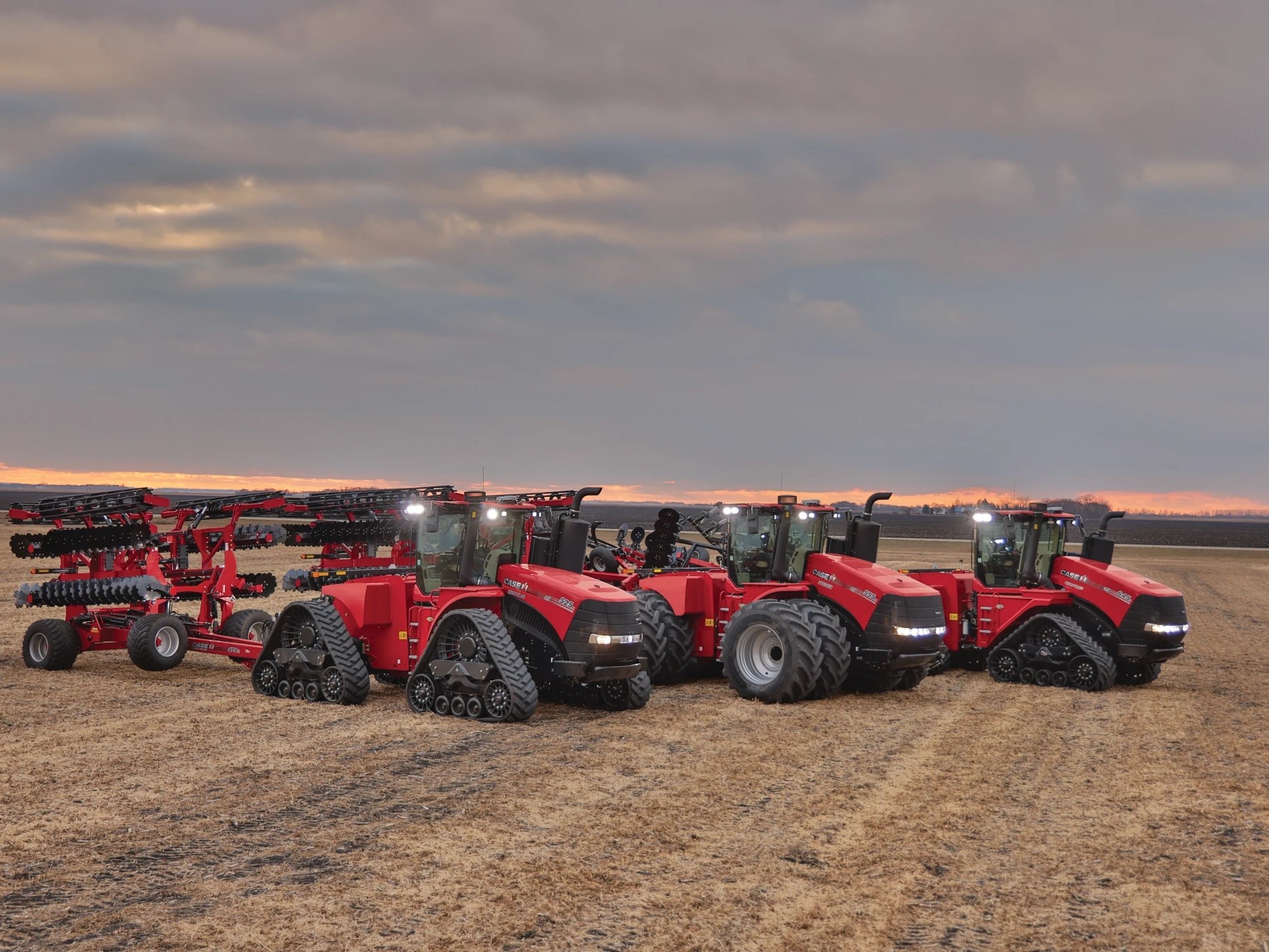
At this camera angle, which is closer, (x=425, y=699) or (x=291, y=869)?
(x=291, y=869)

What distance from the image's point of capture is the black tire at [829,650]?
15.5 meters

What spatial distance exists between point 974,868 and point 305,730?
24.6 feet

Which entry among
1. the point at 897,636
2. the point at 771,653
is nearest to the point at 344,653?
the point at 771,653

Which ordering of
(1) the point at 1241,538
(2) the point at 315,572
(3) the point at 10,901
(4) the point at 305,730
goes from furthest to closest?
(1) the point at 1241,538
(2) the point at 315,572
(4) the point at 305,730
(3) the point at 10,901

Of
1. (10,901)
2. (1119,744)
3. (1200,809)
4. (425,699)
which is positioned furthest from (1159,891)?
(425,699)

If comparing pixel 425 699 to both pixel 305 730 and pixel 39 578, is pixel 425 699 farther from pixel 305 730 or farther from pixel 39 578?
pixel 39 578

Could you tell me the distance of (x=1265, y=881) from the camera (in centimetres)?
826

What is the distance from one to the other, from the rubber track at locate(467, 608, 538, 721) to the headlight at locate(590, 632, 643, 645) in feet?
2.70

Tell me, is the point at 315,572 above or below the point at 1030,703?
above

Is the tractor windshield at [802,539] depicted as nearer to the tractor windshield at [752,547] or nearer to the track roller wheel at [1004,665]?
the tractor windshield at [752,547]

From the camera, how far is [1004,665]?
59.9ft

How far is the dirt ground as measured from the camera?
23.7ft

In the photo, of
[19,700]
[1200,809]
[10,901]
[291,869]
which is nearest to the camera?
[10,901]

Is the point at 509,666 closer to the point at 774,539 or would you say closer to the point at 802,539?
the point at 774,539
